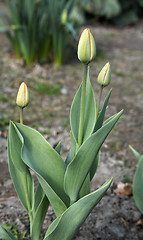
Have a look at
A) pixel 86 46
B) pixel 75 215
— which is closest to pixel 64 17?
pixel 86 46

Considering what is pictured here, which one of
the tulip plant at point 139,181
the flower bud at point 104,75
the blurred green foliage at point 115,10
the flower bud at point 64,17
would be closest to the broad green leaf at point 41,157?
the flower bud at point 104,75

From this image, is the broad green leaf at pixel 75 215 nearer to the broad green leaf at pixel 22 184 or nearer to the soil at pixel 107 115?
the broad green leaf at pixel 22 184

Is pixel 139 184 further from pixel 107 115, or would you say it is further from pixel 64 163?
pixel 107 115

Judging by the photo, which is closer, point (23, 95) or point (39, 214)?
point (23, 95)

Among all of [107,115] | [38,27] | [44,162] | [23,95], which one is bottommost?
[107,115]

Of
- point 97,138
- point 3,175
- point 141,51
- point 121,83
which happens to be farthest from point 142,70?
point 97,138

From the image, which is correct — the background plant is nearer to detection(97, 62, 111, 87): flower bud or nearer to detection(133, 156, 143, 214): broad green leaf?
detection(133, 156, 143, 214): broad green leaf

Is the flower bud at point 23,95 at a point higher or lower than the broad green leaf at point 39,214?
higher

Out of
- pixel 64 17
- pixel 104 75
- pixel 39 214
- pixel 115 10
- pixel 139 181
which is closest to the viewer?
pixel 104 75
